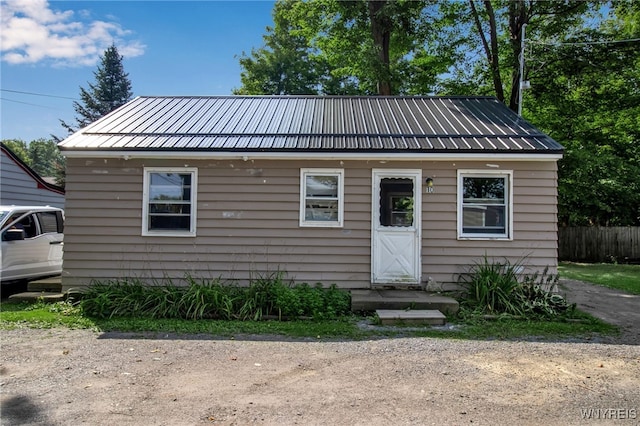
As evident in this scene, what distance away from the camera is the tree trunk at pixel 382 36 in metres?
16.6

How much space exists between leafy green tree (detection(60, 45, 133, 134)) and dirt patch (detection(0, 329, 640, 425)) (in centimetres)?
3176

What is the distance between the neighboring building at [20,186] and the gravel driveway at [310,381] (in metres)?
8.10

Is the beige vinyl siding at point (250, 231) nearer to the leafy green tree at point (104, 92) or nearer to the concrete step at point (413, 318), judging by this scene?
the concrete step at point (413, 318)

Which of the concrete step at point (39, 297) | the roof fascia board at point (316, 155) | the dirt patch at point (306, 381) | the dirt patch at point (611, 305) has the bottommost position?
the dirt patch at point (306, 381)

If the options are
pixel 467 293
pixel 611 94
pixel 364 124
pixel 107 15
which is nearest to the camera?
pixel 467 293

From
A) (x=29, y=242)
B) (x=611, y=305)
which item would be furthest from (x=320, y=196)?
(x=611, y=305)

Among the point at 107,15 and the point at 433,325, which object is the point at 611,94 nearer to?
the point at 433,325

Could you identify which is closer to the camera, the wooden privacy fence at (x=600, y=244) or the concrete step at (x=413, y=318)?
the concrete step at (x=413, y=318)

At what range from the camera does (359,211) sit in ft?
24.3

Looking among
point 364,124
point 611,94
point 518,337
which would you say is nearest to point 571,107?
point 611,94

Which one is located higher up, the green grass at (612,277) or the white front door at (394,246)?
the white front door at (394,246)

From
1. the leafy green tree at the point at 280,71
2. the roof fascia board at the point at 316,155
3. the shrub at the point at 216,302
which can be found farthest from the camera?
the leafy green tree at the point at 280,71

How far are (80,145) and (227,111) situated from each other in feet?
10.7

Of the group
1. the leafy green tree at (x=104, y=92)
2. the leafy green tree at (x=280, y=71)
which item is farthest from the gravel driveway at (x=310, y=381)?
the leafy green tree at (x=104, y=92)
